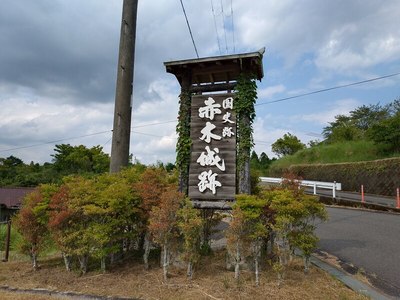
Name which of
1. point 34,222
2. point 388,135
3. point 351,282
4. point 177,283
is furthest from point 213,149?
point 388,135

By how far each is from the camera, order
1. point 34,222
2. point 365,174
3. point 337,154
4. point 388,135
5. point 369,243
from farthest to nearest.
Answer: point 337,154 → point 365,174 → point 388,135 → point 369,243 → point 34,222

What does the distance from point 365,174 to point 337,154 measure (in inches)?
227

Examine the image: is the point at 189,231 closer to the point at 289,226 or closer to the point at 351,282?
the point at 289,226

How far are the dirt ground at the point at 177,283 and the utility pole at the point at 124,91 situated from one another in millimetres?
2383

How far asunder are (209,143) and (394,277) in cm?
392

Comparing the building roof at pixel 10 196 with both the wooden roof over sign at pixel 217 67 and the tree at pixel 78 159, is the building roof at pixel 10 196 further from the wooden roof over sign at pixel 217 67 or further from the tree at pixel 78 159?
the wooden roof over sign at pixel 217 67

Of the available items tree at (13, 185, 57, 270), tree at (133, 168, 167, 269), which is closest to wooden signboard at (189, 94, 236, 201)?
tree at (133, 168, 167, 269)

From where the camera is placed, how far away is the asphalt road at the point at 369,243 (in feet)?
18.6

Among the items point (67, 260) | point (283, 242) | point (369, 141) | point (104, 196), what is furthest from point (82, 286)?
point (369, 141)

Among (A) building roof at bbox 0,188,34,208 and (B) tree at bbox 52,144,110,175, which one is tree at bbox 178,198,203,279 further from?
(B) tree at bbox 52,144,110,175

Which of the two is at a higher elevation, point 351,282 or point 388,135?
point 388,135

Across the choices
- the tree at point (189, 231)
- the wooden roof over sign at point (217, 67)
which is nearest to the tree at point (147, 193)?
the tree at point (189, 231)

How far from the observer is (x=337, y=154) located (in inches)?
1146

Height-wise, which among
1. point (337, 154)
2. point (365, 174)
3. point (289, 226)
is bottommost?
point (289, 226)
